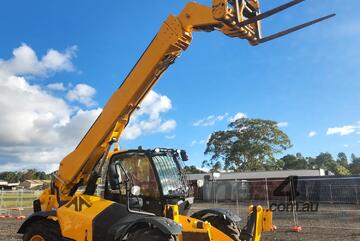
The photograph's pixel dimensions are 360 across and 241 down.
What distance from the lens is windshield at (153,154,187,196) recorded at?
7238 millimetres

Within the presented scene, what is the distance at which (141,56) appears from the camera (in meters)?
7.78

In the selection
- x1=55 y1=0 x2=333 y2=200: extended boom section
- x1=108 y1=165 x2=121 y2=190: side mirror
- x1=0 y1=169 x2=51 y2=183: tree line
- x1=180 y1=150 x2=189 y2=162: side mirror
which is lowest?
x1=108 y1=165 x2=121 y2=190: side mirror

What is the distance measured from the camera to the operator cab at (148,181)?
7.14 metres

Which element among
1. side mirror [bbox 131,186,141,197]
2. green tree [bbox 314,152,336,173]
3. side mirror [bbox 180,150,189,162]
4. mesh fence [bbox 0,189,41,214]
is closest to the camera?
side mirror [bbox 131,186,141,197]

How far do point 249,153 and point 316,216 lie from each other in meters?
42.8

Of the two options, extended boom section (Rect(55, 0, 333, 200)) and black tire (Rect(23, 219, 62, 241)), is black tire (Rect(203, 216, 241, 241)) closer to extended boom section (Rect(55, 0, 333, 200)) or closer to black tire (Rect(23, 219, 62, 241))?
extended boom section (Rect(55, 0, 333, 200))

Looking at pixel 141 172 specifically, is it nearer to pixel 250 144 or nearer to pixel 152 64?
pixel 152 64

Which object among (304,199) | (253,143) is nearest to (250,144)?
(253,143)

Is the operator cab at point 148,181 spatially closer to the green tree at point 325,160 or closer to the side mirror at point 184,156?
the side mirror at point 184,156

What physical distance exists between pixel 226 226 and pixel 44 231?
11.5ft

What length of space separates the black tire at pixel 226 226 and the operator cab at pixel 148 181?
38.1 inches

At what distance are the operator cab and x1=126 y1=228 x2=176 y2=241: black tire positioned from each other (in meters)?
0.71

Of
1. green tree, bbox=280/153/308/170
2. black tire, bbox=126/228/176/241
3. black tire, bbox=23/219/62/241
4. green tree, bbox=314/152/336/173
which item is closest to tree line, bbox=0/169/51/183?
green tree, bbox=280/153/308/170

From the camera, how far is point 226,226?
8.16 m
